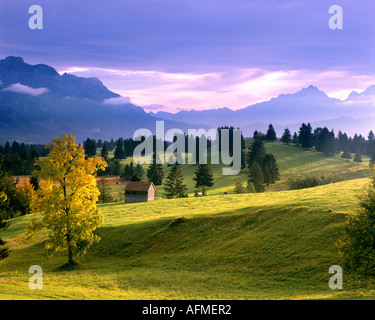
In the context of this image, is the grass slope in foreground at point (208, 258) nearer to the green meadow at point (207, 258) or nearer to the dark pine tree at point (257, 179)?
the green meadow at point (207, 258)

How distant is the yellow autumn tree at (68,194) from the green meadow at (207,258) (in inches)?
205

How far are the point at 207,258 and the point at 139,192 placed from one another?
50992mm

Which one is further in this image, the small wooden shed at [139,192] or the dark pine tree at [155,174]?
the dark pine tree at [155,174]

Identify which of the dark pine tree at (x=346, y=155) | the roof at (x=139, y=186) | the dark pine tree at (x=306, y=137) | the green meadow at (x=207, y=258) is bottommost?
the green meadow at (x=207, y=258)

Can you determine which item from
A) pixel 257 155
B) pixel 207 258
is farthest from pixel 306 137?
pixel 207 258

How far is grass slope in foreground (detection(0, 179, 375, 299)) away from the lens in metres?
25.8

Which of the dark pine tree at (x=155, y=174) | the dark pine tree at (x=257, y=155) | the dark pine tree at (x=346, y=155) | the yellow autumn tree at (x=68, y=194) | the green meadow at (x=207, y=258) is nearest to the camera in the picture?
the green meadow at (x=207, y=258)

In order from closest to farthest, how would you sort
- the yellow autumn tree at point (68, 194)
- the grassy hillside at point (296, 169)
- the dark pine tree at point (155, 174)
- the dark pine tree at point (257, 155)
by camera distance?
the yellow autumn tree at point (68, 194), the grassy hillside at point (296, 169), the dark pine tree at point (155, 174), the dark pine tree at point (257, 155)

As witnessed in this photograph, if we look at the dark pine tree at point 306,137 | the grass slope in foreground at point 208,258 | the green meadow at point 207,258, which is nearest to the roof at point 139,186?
the green meadow at point 207,258

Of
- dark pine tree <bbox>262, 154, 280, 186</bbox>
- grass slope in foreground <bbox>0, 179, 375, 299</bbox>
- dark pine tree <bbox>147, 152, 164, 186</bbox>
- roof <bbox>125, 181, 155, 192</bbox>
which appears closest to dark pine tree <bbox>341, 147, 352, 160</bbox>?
dark pine tree <bbox>262, 154, 280, 186</bbox>

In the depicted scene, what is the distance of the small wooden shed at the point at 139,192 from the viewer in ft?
282

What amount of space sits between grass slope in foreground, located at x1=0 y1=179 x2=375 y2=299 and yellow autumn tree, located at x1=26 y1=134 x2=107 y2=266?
5.22 m

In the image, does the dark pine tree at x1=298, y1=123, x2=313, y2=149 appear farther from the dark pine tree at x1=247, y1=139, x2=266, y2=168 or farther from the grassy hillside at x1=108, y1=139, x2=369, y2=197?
the dark pine tree at x1=247, y1=139, x2=266, y2=168
